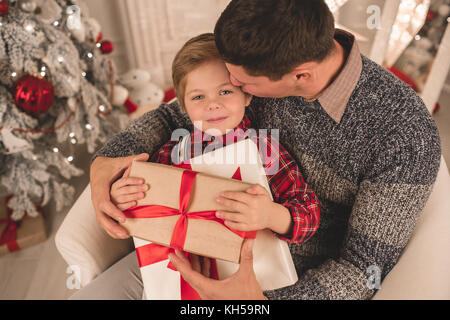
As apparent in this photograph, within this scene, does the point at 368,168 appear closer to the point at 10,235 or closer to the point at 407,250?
the point at 407,250

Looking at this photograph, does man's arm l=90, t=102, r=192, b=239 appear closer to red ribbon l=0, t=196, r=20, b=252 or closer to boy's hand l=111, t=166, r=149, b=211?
boy's hand l=111, t=166, r=149, b=211

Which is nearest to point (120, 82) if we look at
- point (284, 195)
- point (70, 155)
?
point (70, 155)

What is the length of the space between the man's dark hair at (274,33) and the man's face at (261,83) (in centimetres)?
3

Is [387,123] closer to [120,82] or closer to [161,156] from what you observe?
[161,156]

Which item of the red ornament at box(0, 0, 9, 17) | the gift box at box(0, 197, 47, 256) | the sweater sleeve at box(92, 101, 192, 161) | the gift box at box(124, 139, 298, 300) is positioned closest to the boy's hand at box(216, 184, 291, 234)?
the gift box at box(124, 139, 298, 300)

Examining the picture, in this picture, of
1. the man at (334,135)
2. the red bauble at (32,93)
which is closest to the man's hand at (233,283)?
the man at (334,135)

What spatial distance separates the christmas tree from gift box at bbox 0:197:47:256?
0.10m

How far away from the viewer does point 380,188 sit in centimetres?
83

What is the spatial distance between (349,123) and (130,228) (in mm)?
631

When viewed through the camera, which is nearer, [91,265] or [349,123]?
[349,123]

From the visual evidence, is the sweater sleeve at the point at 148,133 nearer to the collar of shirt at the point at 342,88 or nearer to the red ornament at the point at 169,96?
the collar of shirt at the point at 342,88

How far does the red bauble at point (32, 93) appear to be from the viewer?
4.52 feet

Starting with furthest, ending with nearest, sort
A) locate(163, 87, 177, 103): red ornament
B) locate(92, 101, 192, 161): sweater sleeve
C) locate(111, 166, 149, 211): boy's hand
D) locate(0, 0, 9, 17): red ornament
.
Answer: locate(163, 87, 177, 103): red ornament, locate(0, 0, 9, 17): red ornament, locate(92, 101, 192, 161): sweater sleeve, locate(111, 166, 149, 211): boy's hand

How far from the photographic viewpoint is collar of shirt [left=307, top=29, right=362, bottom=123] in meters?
0.86
